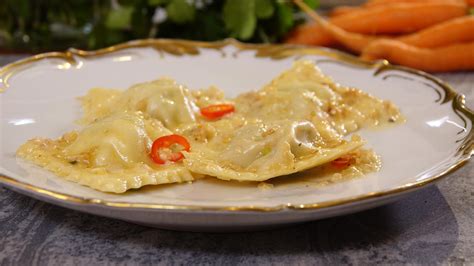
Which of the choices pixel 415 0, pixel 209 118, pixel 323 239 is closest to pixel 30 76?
pixel 209 118

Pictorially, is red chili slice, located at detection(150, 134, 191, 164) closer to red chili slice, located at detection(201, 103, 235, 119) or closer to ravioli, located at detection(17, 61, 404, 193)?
ravioli, located at detection(17, 61, 404, 193)

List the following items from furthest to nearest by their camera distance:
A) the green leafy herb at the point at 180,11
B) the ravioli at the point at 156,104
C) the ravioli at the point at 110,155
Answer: the green leafy herb at the point at 180,11
the ravioli at the point at 156,104
the ravioli at the point at 110,155

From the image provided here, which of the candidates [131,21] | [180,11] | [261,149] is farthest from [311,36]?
[261,149]

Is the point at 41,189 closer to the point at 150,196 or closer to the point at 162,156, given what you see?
the point at 150,196

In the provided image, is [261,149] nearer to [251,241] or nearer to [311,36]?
[251,241]

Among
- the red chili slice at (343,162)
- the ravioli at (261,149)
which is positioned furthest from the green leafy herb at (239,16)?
the red chili slice at (343,162)

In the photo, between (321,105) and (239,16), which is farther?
(239,16)

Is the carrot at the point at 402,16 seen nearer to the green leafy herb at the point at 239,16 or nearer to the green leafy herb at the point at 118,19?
the green leafy herb at the point at 239,16

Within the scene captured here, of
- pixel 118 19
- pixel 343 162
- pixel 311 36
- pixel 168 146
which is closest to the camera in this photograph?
pixel 343 162
